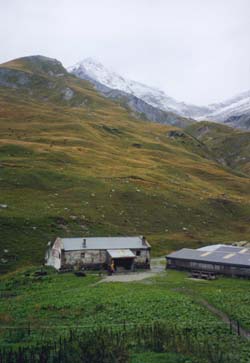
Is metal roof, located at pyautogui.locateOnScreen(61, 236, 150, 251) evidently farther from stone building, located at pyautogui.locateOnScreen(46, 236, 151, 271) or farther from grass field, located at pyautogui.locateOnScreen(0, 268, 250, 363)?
grass field, located at pyautogui.locateOnScreen(0, 268, 250, 363)

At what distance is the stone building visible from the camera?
68.9 meters

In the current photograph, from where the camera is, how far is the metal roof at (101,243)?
2751 inches

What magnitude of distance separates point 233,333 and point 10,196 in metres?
72.5

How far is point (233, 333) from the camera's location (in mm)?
36219

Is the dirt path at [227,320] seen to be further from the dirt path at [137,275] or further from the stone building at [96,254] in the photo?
the stone building at [96,254]

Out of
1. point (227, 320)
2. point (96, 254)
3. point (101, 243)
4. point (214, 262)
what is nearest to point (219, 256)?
point (214, 262)

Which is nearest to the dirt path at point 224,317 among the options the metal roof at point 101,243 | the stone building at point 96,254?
the stone building at point 96,254

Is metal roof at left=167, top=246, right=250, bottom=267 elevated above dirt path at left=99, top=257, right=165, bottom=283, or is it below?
above

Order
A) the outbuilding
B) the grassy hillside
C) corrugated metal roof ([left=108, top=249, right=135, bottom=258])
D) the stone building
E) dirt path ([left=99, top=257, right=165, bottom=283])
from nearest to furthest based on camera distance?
dirt path ([left=99, top=257, right=165, bottom=283]) → the outbuilding → the stone building → corrugated metal roof ([left=108, top=249, right=135, bottom=258]) → the grassy hillside

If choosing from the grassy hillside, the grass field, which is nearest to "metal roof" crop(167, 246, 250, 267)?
the grass field

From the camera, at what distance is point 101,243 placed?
240ft

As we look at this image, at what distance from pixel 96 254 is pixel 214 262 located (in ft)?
63.6

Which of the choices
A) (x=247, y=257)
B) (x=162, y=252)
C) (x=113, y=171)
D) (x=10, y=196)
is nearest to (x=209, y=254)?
(x=247, y=257)

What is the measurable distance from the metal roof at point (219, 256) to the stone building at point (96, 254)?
20.5 ft
